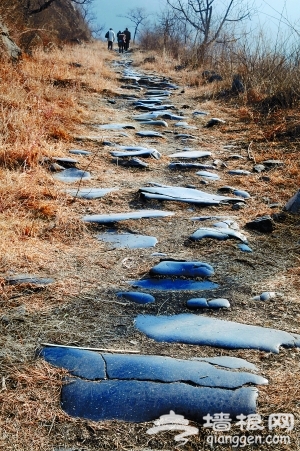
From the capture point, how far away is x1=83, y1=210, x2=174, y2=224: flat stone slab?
2689 millimetres

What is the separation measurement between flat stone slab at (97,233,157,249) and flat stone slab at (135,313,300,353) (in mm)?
728

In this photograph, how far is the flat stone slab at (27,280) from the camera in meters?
1.87

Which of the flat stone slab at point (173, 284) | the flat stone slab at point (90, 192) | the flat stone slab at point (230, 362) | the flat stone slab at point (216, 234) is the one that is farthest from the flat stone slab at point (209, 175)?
the flat stone slab at point (230, 362)

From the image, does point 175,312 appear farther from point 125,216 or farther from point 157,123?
point 157,123

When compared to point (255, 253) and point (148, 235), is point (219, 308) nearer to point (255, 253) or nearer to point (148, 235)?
point (255, 253)

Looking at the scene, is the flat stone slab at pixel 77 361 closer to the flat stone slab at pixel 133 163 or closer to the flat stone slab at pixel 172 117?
the flat stone slab at pixel 133 163

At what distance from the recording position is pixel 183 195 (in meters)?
3.23

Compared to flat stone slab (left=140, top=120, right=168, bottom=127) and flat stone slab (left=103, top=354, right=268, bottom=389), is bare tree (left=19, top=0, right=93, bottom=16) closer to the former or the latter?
flat stone slab (left=140, top=120, right=168, bottom=127)

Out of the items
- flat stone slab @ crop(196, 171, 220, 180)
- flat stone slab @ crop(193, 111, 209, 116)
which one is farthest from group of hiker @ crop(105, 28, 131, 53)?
flat stone slab @ crop(196, 171, 220, 180)

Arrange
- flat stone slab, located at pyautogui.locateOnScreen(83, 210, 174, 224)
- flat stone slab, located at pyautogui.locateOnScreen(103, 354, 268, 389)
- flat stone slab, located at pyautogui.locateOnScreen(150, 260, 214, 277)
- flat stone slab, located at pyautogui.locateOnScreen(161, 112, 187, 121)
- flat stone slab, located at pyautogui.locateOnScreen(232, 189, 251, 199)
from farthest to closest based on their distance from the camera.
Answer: flat stone slab, located at pyautogui.locateOnScreen(161, 112, 187, 121) → flat stone slab, located at pyautogui.locateOnScreen(232, 189, 251, 199) → flat stone slab, located at pyautogui.locateOnScreen(83, 210, 174, 224) → flat stone slab, located at pyautogui.locateOnScreen(150, 260, 214, 277) → flat stone slab, located at pyautogui.locateOnScreen(103, 354, 268, 389)

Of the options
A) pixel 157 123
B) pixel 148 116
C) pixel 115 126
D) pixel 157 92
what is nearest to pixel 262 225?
pixel 115 126

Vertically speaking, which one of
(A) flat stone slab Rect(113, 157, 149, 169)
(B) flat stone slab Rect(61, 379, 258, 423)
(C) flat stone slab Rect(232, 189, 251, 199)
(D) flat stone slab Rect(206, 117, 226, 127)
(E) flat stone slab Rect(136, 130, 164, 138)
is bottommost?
(B) flat stone slab Rect(61, 379, 258, 423)

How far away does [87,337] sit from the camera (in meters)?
1.58

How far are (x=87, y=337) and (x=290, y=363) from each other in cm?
72
